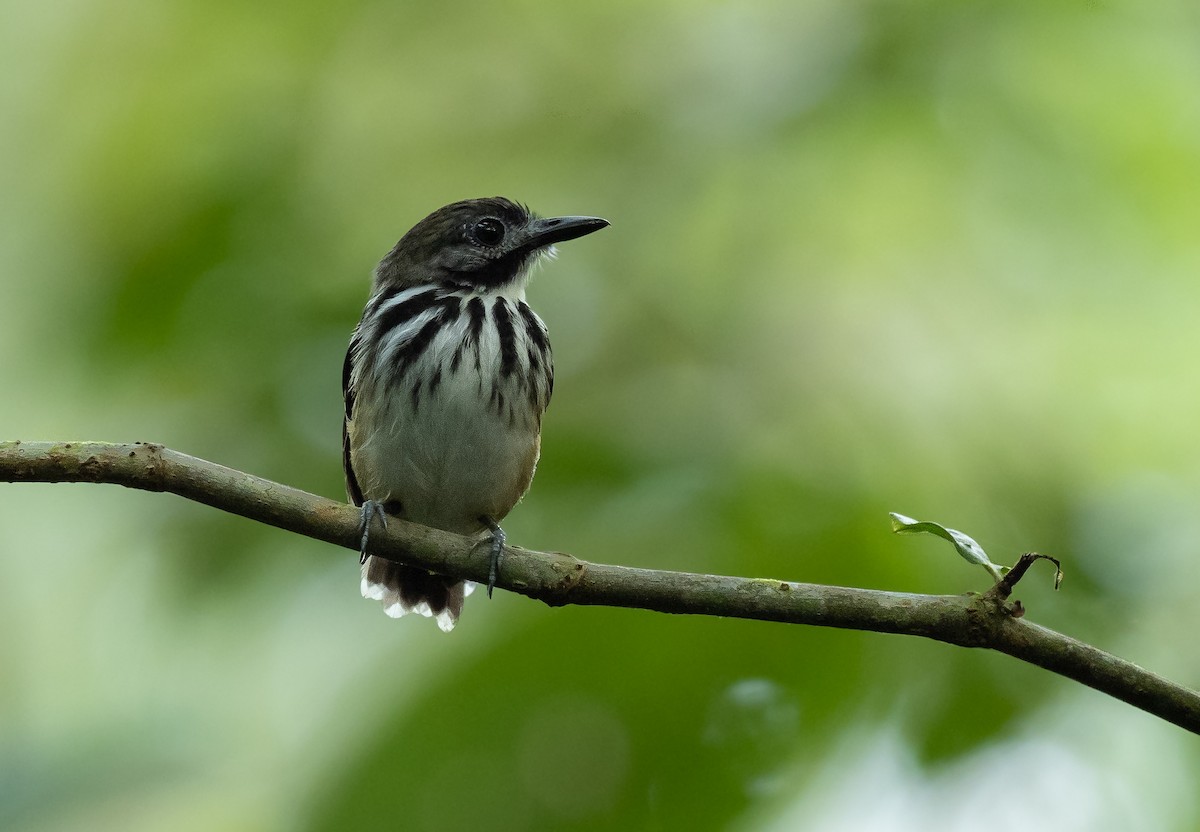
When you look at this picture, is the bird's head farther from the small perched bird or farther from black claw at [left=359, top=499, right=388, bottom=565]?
black claw at [left=359, top=499, right=388, bottom=565]

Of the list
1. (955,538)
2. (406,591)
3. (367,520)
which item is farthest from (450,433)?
(955,538)

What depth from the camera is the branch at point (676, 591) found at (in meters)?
3.04

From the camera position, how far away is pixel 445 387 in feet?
15.4

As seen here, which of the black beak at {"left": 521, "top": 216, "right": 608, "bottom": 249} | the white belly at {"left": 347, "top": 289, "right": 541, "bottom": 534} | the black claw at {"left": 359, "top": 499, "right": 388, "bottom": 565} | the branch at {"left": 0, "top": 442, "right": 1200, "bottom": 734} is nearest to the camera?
the branch at {"left": 0, "top": 442, "right": 1200, "bottom": 734}

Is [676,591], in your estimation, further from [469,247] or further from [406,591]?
[469,247]

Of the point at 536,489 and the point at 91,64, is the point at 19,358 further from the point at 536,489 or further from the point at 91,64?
the point at 536,489

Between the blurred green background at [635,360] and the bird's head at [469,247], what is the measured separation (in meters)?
0.13

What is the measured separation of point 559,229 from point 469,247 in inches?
15.7

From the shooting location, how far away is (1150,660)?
152 inches

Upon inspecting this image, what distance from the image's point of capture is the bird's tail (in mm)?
5074

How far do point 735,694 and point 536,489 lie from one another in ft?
3.68

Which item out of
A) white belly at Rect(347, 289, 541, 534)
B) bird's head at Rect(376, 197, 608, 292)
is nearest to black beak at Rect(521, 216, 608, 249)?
bird's head at Rect(376, 197, 608, 292)

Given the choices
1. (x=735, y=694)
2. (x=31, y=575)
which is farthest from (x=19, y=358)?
(x=735, y=694)

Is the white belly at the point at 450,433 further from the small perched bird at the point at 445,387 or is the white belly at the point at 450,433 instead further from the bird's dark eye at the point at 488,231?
the bird's dark eye at the point at 488,231
